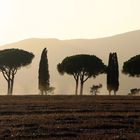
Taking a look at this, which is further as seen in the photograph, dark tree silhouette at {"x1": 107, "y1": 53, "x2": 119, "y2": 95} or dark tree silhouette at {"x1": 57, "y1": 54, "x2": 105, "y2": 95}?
dark tree silhouette at {"x1": 57, "y1": 54, "x2": 105, "y2": 95}

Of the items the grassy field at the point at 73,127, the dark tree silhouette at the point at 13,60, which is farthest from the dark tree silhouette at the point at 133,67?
the grassy field at the point at 73,127

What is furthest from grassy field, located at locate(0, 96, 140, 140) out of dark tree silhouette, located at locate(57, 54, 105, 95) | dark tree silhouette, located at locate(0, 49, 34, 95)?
dark tree silhouette, located at locate(0, 49, 34, 95)

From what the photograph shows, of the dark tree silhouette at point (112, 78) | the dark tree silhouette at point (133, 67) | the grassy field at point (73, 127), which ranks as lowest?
the grassy field at point (73, 127)

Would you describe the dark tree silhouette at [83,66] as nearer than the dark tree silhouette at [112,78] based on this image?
No

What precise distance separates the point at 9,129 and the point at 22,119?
6725 mm

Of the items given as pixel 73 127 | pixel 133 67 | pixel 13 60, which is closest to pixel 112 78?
pixel 133 67

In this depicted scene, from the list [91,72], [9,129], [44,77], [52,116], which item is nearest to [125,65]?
[91,72]

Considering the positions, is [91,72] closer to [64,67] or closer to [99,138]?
[64,67]

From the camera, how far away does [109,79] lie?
118000mm

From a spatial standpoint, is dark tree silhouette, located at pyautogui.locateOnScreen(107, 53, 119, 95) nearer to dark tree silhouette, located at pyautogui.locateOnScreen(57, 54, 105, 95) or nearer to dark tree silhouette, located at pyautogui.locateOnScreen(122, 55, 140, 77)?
dark tree silhouette, located at pyautogui.locateOnScreen(122, 55, 140, 77)

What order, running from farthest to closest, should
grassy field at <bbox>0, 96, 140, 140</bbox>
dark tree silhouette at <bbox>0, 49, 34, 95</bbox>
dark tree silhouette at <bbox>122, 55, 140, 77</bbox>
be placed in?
dark tree silhouette at <bbox>0, 49, 34, 95</bbox>
dark tree silhouette at <bbox>122, 55, 140, 77</bbox>
grassy field at <bbox>0, 96, 140, 140</bbox>

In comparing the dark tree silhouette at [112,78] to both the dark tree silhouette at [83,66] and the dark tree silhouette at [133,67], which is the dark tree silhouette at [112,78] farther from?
the dark tree silhouette at [83,66]

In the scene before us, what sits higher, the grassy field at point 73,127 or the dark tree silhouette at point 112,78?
the dark tree silhouette at point 112,78

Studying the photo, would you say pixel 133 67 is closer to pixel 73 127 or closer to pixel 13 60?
pixel 13 60
